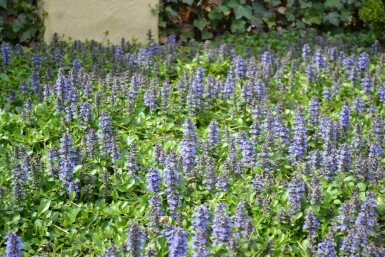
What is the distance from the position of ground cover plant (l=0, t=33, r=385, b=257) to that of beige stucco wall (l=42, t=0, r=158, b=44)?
44.1 inches

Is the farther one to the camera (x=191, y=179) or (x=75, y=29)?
(x=75, y=29)

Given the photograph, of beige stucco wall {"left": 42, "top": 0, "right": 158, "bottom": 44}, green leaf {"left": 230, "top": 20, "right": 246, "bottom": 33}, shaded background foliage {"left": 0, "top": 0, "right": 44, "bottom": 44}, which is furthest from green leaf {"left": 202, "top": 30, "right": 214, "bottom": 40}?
shaded background foliage {"left": 0, "top": 0, "right": 44, "bottom": 44}

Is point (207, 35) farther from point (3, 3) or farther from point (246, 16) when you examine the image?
point (3, 3)

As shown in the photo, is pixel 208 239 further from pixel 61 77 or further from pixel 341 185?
pixel 61 77

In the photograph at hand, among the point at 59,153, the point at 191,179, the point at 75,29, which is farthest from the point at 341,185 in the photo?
the point at 75,29

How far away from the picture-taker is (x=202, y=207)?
368 centimetres

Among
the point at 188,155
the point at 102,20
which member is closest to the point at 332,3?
the point at 102,20

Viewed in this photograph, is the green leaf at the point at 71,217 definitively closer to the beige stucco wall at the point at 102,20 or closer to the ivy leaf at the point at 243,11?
the beige stucco wall at the point at 102,20

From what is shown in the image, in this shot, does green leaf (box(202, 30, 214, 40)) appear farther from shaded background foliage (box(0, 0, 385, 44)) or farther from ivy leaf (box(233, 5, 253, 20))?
ivy leaf (box(233, 5, 253, 20))

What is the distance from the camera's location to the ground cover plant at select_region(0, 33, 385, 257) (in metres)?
3.72

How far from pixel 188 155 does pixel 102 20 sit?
386 centimetres

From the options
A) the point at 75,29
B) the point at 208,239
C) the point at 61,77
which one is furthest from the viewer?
the point at 75,29

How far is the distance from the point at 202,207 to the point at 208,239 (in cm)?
18

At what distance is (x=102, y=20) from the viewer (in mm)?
7816
